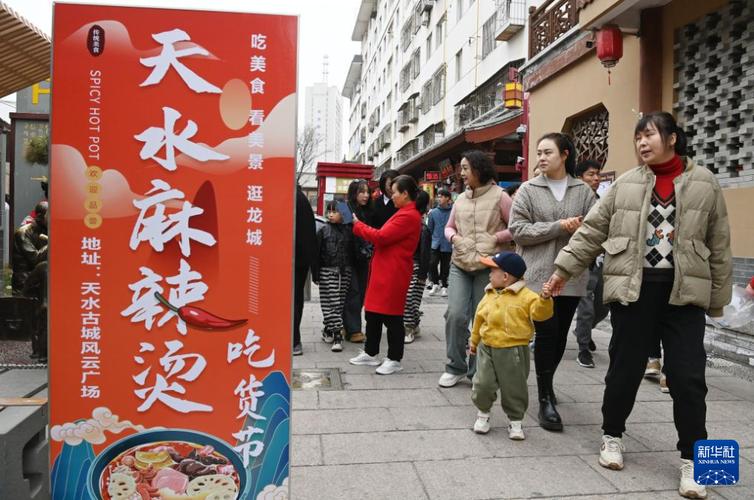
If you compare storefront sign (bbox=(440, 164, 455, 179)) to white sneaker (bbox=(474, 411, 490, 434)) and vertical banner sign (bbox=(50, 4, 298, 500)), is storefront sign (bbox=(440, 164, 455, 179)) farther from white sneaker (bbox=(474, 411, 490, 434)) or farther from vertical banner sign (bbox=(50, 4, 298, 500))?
vertical banner sign (bbox=(50, 4, 298, 500))

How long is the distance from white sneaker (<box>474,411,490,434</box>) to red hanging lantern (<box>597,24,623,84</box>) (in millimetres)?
5380

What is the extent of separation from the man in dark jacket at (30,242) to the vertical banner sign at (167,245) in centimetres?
398

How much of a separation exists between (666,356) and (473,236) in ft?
5.57

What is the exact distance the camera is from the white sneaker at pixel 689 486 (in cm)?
275

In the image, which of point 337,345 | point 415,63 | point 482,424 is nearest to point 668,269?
point 482,424

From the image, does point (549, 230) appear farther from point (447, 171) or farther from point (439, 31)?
point (439, 31)

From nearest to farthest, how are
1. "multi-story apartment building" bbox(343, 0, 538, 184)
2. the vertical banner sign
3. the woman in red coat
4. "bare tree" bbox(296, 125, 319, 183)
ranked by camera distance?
the vertical banner sign < the woman in red coat < "multi-story apartment building" bbox(343, 0, 538, 184) < "bare tree" bbox(296, 125, 319, 183)

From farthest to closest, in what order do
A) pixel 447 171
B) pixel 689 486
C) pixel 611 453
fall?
pixel 447 171 < pixel 611 453 < pixel 689 486

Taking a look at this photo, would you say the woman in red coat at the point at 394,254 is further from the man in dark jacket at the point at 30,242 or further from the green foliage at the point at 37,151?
the green foliage at the point at 37,151

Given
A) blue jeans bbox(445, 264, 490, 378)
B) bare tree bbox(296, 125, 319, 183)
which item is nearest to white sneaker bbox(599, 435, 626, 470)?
blue jeans bbox(445, 264, 490, 378)

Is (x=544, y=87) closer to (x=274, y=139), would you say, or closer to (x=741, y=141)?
(x=741, y=141)

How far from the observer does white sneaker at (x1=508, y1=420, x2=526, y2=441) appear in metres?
3.48

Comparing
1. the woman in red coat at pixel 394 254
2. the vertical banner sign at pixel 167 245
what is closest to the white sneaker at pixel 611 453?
the vertical banner sign at pixel 167 245

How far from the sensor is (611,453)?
310cm
